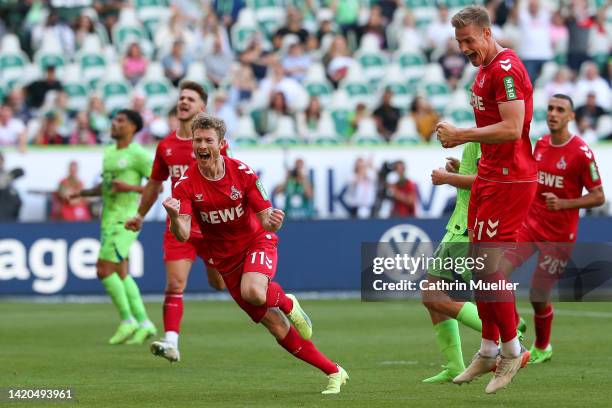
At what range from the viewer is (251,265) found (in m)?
10.5

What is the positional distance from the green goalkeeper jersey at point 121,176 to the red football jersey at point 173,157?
211cm

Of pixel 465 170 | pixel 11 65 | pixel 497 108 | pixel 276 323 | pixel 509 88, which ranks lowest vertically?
pixel 276 323

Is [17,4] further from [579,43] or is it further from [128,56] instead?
[579,43]

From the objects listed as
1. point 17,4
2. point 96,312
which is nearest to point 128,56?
point 17,4

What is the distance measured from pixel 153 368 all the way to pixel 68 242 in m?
9.51

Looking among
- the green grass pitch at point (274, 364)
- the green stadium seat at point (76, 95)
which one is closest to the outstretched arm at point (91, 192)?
the green grass pitch at point (274, 364)

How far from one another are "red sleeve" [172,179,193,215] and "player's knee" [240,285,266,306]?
2.38ft

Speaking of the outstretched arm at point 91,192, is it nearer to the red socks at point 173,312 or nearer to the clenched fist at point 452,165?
the red socks at point 173,312

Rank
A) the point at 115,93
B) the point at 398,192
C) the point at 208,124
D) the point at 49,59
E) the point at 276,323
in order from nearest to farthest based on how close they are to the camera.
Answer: the point at 208,124, the point at 276,323, the point at 398,192, the point at 115,93, the point at 49,59

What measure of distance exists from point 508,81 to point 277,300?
241cm

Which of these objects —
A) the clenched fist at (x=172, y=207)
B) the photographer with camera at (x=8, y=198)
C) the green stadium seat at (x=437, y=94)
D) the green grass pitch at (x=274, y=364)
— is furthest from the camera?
the green stadium seat at (x=437, y=94)

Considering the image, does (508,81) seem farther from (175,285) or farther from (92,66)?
(92,66)

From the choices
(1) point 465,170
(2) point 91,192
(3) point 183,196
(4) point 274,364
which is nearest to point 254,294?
(3) point 183,196

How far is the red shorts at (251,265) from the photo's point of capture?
410 inches
